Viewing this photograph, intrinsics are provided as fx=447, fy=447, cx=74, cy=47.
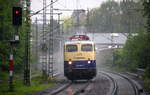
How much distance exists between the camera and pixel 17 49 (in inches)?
1620

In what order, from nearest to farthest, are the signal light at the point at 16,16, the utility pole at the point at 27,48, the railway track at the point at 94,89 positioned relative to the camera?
the signal light at the point at 16,16
the railway track at the point at 94,89
the utility pole at the point at 27,48

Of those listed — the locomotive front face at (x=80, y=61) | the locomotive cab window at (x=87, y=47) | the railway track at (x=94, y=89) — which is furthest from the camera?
the locomotive cab window at (x=87, y=47)

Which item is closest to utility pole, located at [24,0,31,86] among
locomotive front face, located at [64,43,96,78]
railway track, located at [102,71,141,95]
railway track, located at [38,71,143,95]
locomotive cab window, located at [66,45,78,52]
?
railway track, located at [38,71,143,95]

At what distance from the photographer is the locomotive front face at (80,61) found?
34.9 m

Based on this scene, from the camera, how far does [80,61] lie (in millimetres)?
34969

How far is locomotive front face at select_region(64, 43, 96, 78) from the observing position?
1374 inches

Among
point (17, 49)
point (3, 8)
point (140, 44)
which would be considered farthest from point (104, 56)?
point (3, 8)

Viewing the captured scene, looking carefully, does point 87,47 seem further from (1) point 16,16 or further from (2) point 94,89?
(1) point 16,16

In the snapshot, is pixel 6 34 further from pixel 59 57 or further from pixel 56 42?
pixel 56 42

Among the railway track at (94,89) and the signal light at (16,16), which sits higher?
the signal light at (16,16)

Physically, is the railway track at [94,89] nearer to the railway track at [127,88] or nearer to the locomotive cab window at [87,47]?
the railway track at [127,88]

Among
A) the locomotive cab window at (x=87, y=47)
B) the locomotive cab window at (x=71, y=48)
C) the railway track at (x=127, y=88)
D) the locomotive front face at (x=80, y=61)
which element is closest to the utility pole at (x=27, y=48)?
the locomotive front face at (x=80, y=61)

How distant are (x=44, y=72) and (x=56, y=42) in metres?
45.4

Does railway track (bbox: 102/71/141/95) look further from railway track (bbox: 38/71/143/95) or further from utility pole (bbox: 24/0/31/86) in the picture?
utility pole (bbox: 24/0/31/86)
